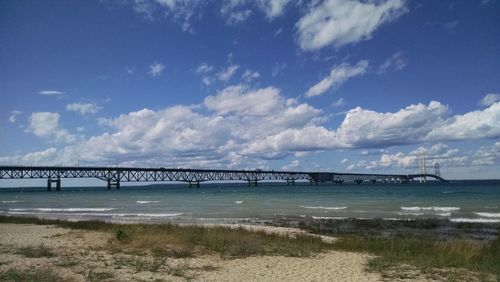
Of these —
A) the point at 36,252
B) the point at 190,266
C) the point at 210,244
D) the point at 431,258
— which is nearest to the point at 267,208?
the point at 210,244

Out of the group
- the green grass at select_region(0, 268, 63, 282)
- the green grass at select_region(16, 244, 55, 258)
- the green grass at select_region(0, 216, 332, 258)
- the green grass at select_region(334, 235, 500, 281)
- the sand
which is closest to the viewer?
the green grass at select_region(0, 268, 63, 282)

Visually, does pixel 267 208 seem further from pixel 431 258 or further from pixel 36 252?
pixel 36 252

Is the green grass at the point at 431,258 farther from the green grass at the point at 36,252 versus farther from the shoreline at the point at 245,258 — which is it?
the green grass at the point at 36,252

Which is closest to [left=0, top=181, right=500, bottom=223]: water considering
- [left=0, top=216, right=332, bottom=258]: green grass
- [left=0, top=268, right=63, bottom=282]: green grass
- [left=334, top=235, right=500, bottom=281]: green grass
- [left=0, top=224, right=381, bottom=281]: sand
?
[left=0, top=216, right=332, bottom=258]: green grass

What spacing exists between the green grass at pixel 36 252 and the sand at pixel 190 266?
237 millimetres

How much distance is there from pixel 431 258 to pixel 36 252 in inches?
575

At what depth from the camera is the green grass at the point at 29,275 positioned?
11.2 meters

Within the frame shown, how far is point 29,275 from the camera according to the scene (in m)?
11.7

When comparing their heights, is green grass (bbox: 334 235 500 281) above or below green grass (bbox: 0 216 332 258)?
below

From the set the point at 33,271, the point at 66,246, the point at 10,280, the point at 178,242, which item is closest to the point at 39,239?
the point at 66,246

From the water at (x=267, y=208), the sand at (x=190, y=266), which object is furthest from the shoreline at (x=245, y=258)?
the water at (x=267, y=208)

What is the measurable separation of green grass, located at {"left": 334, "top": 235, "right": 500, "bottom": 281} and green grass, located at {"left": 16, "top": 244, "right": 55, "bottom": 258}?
1155 centimetres

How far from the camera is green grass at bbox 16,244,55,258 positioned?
1507 centimetres

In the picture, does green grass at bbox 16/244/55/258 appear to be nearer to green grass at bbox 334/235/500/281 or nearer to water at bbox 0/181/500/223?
green grass at bbox 334/235/500/281
